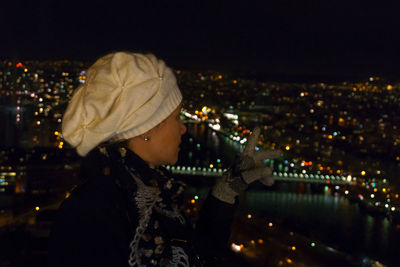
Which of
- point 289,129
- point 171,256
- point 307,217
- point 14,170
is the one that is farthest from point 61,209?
point 289,129

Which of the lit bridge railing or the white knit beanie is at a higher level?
the white knit beanie

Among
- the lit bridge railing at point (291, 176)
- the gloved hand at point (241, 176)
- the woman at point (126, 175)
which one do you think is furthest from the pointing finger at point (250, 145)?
the lit bridge railing at point (291, 176)

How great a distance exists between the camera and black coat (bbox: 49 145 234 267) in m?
0.48

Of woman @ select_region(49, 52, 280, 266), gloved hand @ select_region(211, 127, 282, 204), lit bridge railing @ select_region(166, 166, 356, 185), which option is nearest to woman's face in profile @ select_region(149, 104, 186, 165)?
woman @ select_region(49, 52, 280, 266)

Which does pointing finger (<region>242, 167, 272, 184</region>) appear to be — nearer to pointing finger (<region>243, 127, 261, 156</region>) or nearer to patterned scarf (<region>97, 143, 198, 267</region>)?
pointing finger (<region>243, 127, 261, 156</region>)

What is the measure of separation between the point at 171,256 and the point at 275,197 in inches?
441

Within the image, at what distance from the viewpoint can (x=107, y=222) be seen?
49cm

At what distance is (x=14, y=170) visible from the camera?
23.7 ft

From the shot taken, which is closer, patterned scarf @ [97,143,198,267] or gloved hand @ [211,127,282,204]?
patterned scarf @ [97,143,198,267]

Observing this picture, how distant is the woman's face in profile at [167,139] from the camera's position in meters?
0.61

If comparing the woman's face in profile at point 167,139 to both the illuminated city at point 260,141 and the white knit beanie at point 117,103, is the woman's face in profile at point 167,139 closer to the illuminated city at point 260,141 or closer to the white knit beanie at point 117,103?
the white knit beanie at point 117,103

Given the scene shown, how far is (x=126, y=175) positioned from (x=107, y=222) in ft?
0.27

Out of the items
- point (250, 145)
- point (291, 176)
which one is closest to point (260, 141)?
point (291, 176)

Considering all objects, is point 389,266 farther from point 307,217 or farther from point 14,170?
point 14,170
